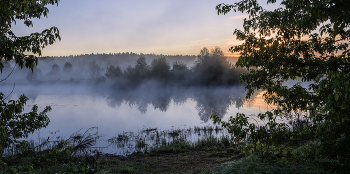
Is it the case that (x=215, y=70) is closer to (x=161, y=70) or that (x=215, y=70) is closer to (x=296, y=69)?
(x=161, y=70)

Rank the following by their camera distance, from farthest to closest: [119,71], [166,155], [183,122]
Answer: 1. [119,71]
2. [183,122]
3. [166,155]

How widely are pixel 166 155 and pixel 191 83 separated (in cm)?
4897

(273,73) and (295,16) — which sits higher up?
(295,16)

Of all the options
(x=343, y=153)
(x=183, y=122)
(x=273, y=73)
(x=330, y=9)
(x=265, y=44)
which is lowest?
(x=183, y=122)

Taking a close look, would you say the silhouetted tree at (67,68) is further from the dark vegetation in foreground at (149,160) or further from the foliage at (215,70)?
the dark vegetation in foreground at (149,160)

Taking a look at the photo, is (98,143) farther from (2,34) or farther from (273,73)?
(273,73)

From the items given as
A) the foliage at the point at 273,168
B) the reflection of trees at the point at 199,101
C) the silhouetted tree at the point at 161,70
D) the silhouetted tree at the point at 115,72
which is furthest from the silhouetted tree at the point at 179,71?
the foliage at the point at 273,168

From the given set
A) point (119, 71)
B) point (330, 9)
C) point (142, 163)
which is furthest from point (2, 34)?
point (119, 71)

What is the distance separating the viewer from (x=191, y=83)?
195 feet

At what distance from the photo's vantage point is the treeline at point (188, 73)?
55.7 metres

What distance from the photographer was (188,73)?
61188 millimetres

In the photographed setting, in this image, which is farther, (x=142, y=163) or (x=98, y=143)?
(x=98, y=143)

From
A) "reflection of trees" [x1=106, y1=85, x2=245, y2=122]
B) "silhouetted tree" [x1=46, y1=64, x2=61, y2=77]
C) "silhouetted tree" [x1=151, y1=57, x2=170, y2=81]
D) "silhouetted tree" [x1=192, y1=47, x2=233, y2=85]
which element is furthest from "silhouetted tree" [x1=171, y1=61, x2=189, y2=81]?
"silhouetted tree" [x1=46, y1=64, x2=61, y2=77]

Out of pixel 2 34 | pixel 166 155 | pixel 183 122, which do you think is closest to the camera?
pixel 2 34
